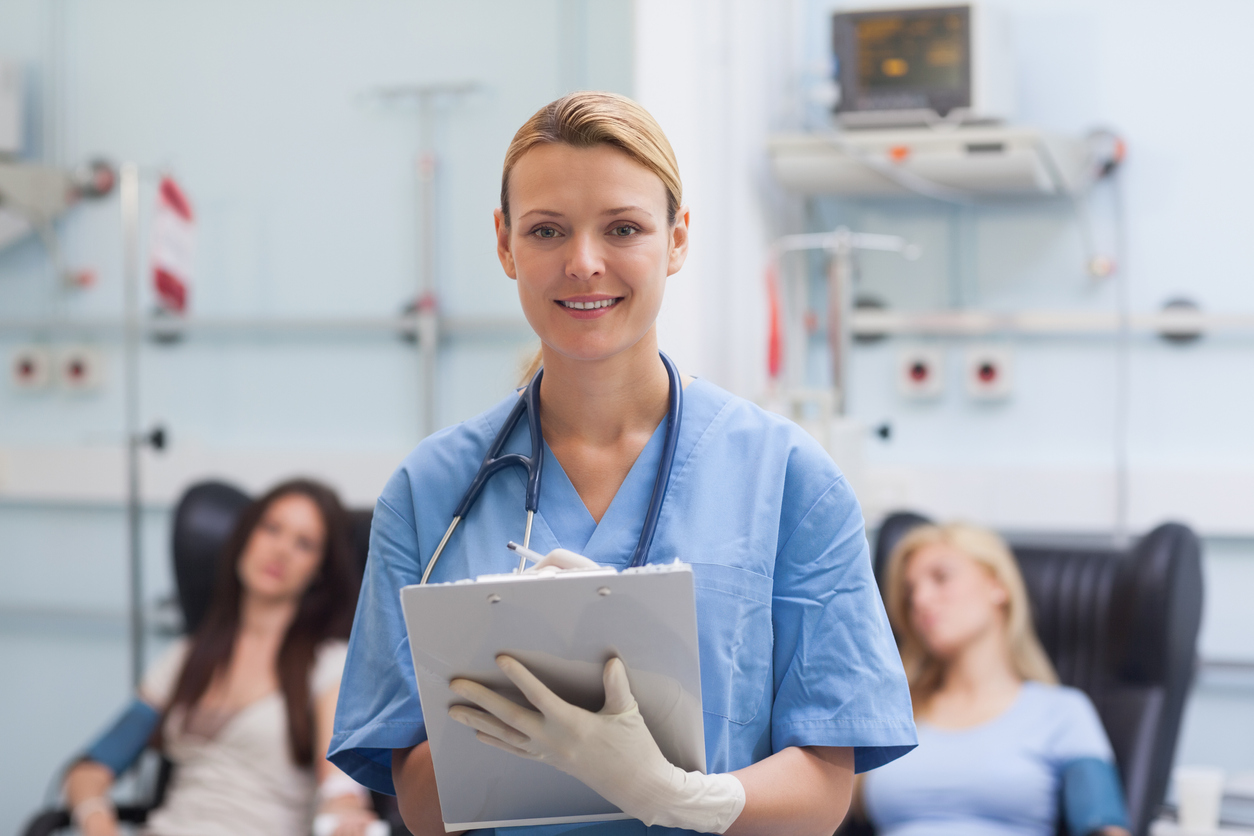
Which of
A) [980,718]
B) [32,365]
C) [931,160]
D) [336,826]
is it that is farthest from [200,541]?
[931,160]

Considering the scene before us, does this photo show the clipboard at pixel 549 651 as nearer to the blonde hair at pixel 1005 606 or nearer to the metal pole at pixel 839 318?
the blonde hair at pixel 1005 606

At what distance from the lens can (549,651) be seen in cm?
81

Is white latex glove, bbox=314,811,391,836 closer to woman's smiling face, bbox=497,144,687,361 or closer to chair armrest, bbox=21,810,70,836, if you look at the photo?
chair armrest, bbox=21,810,70,836

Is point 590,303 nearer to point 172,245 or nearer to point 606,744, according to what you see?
point 606,744

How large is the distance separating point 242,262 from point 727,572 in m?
2.49

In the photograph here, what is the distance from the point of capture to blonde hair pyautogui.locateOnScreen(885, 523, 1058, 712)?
2.21m

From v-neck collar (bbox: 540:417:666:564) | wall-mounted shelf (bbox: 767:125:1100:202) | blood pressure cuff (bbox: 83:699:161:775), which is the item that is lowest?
blood pressure cuff (bbox: 83:699:161:775)

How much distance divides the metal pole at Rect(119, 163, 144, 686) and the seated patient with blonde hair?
180 cm

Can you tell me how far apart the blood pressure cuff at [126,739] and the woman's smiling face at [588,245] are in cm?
184

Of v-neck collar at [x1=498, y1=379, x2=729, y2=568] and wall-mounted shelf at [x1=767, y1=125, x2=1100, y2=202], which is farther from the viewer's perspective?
wall-mounted shelf at [x1=767, y1=125, x2=1100, y2=202]

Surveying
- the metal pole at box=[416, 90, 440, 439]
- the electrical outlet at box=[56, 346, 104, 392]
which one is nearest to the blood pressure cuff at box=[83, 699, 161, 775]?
the metal pole at box=[416, 90, 440, 439]

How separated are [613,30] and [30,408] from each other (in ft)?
6.02

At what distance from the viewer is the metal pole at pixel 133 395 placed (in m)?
2.83

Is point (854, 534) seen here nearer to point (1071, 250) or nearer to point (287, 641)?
point (287, 641)
